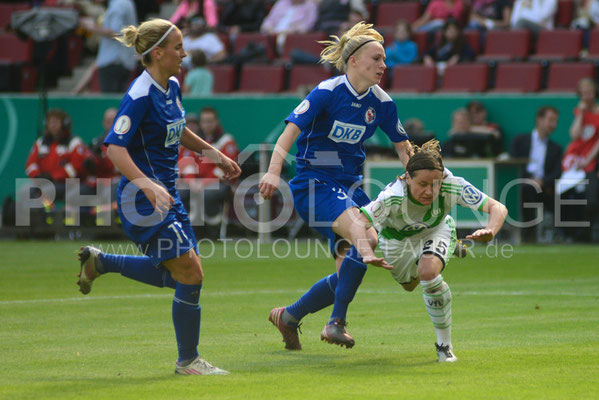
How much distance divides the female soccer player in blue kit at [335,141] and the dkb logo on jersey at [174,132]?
82 cm

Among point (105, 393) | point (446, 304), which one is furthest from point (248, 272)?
point (105, 393)

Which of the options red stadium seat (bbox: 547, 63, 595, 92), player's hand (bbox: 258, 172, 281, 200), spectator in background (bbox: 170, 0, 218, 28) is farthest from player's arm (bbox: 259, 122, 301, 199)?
spectator in background (bbox: 170, 0, 218, 28)

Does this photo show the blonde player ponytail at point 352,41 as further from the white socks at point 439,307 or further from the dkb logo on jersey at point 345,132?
the white socks at point 439,307

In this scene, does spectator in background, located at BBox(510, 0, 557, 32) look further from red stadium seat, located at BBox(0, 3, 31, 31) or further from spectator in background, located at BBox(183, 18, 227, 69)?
red stadium seat, located at BBox(0, 3, 31, 31)

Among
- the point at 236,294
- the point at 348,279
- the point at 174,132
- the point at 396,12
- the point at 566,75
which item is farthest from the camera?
the point at 396,12

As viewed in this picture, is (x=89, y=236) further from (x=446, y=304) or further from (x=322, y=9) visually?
(x=446, y=304)

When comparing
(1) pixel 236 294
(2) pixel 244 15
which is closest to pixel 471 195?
(1) pixel 236 294

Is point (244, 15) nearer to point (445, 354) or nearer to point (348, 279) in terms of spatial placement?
point (348, 279)

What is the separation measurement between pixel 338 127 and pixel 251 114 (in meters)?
10.3

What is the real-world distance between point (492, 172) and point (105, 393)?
34.8 ft

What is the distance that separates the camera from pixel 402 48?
17.7m

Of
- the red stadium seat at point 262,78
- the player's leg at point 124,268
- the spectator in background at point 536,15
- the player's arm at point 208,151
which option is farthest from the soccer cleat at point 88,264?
the spectator in background at point 536,15

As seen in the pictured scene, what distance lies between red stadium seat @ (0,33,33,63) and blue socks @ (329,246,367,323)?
15492 mm

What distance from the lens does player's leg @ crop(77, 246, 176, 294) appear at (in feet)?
22.3
